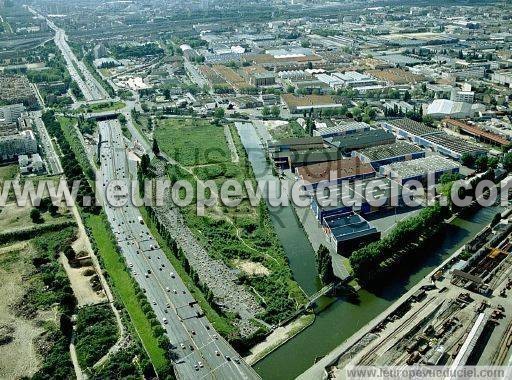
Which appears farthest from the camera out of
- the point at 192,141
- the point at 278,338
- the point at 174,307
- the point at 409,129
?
the point at 192,141

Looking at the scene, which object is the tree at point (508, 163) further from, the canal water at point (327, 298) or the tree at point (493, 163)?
the canal water at point (327, 298)

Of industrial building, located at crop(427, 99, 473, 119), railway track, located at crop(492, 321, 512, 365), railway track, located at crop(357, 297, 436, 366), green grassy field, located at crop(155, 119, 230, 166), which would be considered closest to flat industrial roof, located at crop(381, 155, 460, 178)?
industrial building, located at crop(427, 99, 473, 119)

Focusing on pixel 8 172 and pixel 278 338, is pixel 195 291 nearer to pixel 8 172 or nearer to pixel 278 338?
pixel 278 338

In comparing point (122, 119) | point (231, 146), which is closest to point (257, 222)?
point (231, 146)

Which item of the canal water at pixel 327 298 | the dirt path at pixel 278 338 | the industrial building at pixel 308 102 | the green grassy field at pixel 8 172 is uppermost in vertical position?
the industrial building at pixel 308 102

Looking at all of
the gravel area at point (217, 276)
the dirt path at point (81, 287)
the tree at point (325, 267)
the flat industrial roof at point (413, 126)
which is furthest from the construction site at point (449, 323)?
the flat industrial roof at point (413, 126)

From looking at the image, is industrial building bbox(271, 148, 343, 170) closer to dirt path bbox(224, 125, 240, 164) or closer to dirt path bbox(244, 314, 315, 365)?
dirt path bbox(224, 125, 240, 164)
